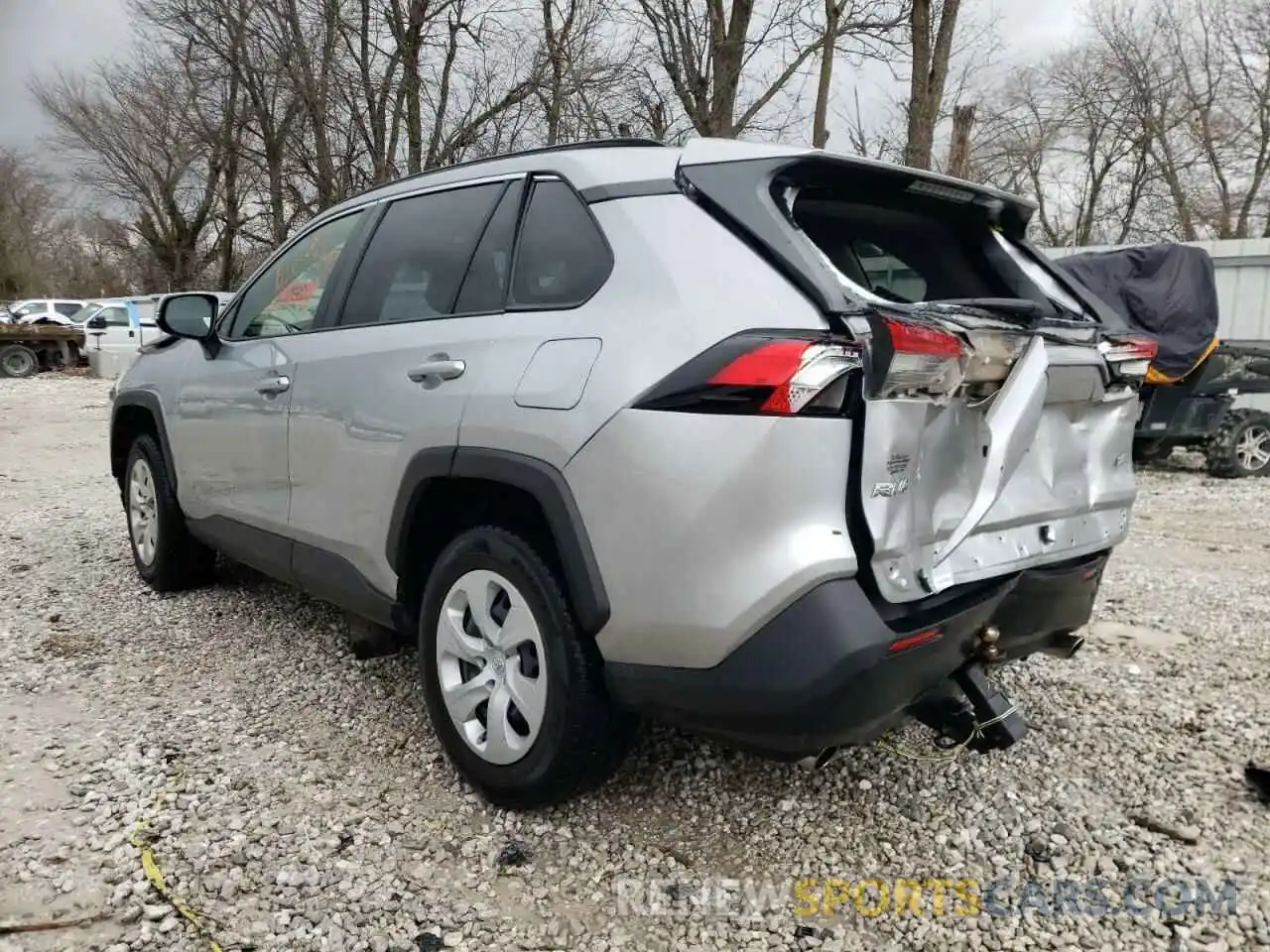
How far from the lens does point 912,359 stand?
2.12m

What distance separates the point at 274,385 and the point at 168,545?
60.8 inches

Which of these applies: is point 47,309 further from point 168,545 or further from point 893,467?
point 893,467

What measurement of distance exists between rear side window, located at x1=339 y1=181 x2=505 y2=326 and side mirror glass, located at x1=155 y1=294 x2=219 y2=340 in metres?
1.08

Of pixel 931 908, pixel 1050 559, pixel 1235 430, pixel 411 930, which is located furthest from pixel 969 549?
pixel 1235 430

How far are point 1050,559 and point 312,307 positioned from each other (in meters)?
2.66

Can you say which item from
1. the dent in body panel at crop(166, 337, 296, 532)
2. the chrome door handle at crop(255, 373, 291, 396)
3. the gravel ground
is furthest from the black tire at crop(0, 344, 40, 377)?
the chrome door handle at crop(255, 373, 291, 396)

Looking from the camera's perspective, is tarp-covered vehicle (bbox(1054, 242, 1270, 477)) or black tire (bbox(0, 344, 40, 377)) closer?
tarp-covered vehicle (bbox(1054, 242, 1270, 477))

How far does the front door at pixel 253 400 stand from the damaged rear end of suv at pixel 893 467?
1.79 metres

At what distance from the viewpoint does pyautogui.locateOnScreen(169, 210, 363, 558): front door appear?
11.7 ft

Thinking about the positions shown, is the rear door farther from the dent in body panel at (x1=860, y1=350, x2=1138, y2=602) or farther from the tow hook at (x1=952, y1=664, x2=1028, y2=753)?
the tow hook at (x1=952, y1=664, x2=1028, y2=753)

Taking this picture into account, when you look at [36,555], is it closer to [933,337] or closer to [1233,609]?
[933,337]

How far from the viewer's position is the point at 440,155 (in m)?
19.5

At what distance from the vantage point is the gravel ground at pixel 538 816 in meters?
2.30

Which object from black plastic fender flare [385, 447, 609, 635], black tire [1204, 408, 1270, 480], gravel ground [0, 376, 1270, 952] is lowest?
gravel ground [0, 376, 1270, 952]
